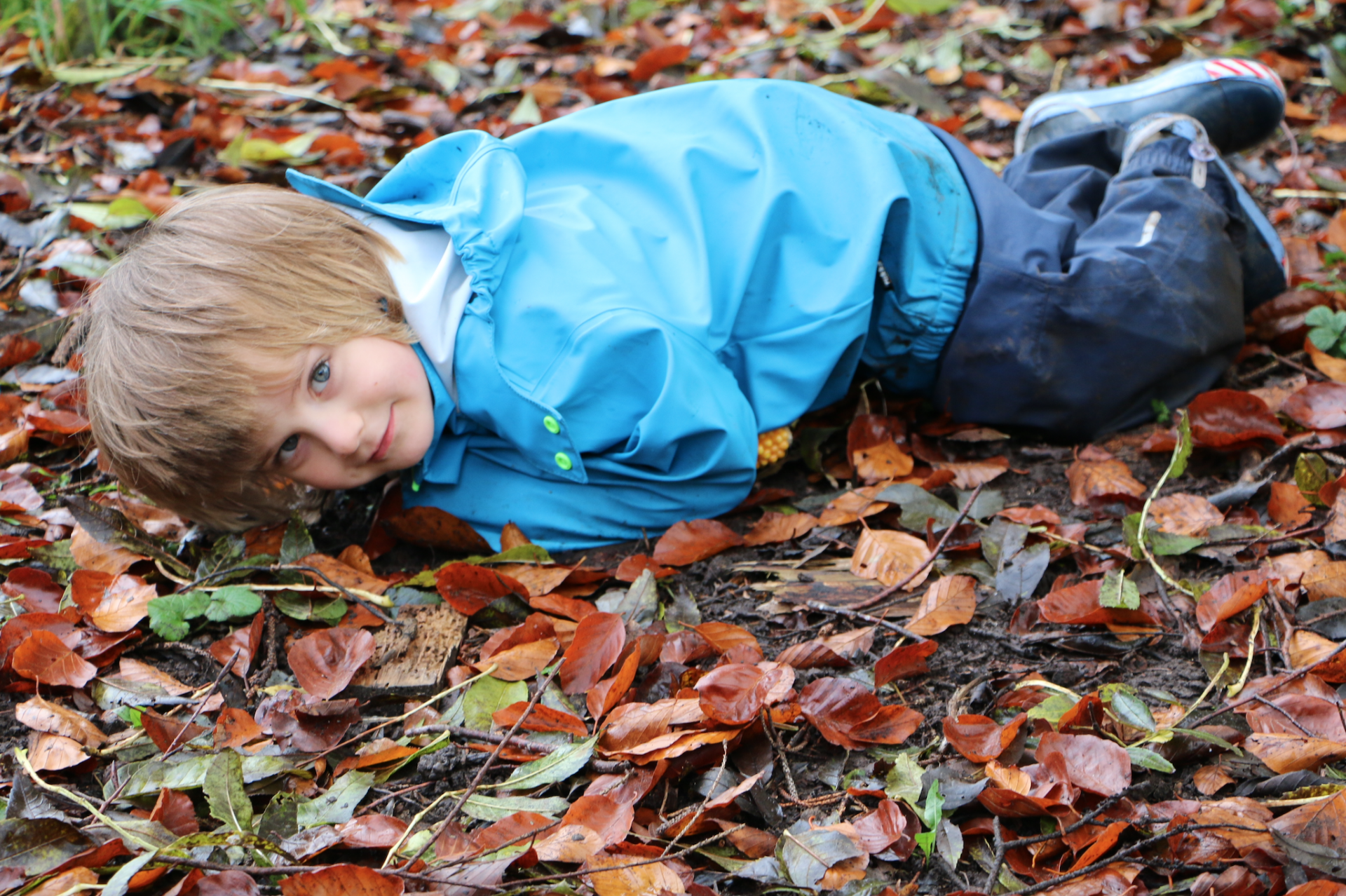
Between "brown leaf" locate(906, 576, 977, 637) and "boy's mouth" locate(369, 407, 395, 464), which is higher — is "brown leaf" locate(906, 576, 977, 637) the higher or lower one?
the lower one

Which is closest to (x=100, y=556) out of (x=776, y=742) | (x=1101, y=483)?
(x=776, y=742)

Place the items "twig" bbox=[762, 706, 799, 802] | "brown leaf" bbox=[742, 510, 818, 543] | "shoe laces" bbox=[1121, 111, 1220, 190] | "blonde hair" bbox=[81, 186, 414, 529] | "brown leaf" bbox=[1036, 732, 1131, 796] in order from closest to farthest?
"brown leaf" bbox=[1036, 732, 1131, 796] → "twig" bbox=[762, 706, 799, 802] → "blonde hair" bbox=[81, 186, 414, 529] → "brown leaf" bbox=[742, 510, 818, 543] → "shoe laces" bbox=[1121, 111, 1220, 190]

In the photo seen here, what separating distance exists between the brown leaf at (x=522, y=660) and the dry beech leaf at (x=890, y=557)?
50cm

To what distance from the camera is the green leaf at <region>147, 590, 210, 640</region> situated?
148 cm

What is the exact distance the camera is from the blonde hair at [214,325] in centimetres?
150

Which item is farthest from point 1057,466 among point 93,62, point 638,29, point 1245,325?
point 93,62

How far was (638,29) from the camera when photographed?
358 cm

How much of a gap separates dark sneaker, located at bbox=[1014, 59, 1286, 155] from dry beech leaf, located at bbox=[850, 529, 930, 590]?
125cm

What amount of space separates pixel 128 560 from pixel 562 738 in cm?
85

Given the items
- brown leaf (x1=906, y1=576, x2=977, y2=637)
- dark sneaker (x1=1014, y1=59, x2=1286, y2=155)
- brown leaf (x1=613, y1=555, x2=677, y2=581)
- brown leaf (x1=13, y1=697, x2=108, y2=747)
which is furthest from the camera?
dark sneaker (x1=1014, y1=59, x2=1286, y2=155)

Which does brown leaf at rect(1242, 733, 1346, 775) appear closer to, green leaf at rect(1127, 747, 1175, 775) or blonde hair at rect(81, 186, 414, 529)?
green leaf at rect(1127, 747, 1175, 775)

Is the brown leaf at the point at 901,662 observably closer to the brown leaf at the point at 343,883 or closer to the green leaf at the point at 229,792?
the brown leaf at the point at 343,883

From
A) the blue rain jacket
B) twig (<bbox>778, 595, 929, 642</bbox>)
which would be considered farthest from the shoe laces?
twig (<bbox>778, 595, 929, 642</bbox>)

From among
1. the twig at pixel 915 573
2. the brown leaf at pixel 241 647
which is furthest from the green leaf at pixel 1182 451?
the brown leaf at pixel 241 647
